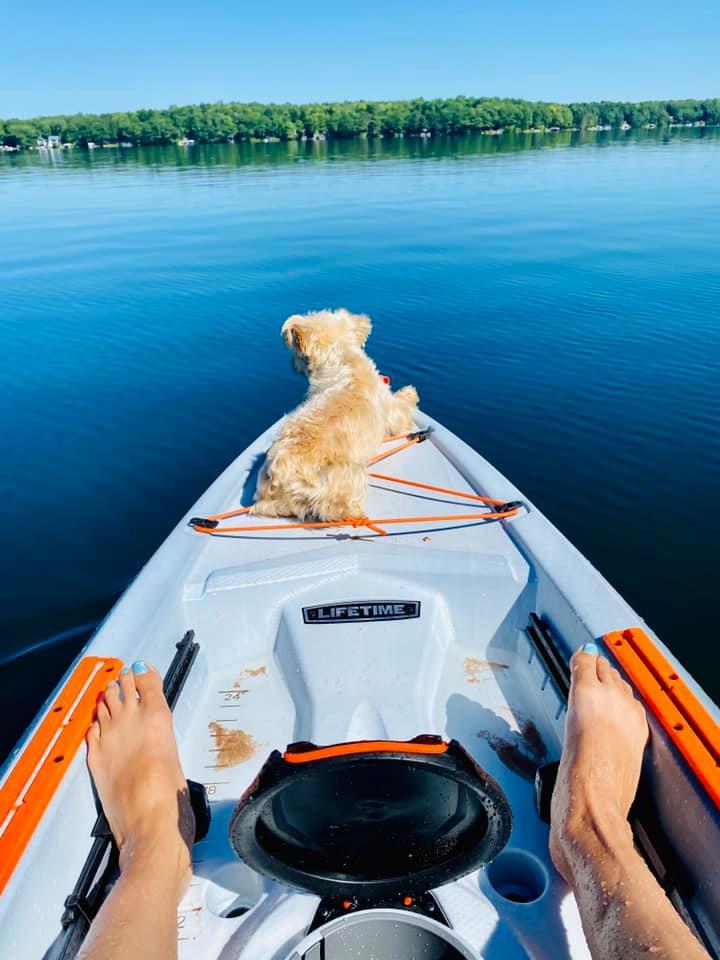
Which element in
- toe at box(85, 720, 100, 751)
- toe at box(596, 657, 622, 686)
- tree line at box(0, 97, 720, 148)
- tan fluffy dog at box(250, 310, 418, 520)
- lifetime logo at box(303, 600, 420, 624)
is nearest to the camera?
toe at box(85, 720, 100, 751)

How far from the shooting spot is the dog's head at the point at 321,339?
5258 mm

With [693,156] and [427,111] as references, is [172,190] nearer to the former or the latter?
[693,156]

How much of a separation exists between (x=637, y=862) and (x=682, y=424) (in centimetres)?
708

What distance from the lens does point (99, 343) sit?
37.4 ft

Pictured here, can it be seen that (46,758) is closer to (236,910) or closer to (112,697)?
(112,697)

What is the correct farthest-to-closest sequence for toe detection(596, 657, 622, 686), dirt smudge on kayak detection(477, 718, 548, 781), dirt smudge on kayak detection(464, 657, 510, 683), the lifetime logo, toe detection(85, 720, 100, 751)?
the lifetime logo < dirt smudge on kayak detection(464, 657, 510, 683) < dirt smudge on kayak detection(477, 718, 548, 781) < toe detection(596, 657, 622, 686) < toe detection(85, 720, 100, 751)

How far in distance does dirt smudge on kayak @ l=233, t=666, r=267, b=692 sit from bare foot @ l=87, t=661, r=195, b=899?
0.71 meters

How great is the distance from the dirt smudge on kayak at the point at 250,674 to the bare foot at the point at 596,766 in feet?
5.60

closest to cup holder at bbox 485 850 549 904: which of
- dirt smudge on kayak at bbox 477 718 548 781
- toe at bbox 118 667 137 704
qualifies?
dirt smudge on kayak at bbox 477 718 548 781

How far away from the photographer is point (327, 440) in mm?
4211

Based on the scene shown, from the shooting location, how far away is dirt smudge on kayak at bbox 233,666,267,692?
3342mm

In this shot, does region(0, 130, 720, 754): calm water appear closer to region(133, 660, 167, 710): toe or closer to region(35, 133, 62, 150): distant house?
region(133, 660, 167, 710): toe

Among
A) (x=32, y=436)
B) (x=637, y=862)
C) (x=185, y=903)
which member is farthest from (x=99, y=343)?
(x=637, y=862)

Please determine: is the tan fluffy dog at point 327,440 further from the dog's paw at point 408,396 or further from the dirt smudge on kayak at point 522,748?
the dirt smudge on kayak at point 522,748
